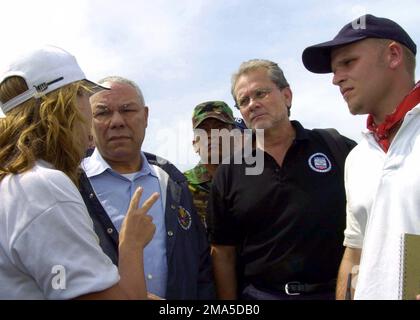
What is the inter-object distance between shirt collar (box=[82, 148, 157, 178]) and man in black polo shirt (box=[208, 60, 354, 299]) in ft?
1.60

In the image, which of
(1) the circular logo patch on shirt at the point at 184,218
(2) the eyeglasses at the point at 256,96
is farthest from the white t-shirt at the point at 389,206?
(2) the eyeglasses at the point at 256,96

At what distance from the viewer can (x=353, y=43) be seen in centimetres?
280

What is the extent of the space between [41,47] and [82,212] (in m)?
0.85

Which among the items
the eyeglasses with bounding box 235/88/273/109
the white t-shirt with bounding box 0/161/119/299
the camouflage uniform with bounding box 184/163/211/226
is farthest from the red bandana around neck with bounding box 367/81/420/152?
the camouflage uniform with bounding box 184/163/211/226

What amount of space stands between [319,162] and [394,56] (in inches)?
35.6

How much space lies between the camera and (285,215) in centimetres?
317

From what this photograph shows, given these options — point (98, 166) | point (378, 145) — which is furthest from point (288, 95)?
point (98, 166)

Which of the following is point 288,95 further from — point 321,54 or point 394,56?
point 394,56

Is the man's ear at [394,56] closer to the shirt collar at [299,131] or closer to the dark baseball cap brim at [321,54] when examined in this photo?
the dark baseball cap brim at [321,54]

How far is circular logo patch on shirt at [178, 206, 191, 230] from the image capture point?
123 inches

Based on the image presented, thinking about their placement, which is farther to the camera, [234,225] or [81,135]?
[234,225]
